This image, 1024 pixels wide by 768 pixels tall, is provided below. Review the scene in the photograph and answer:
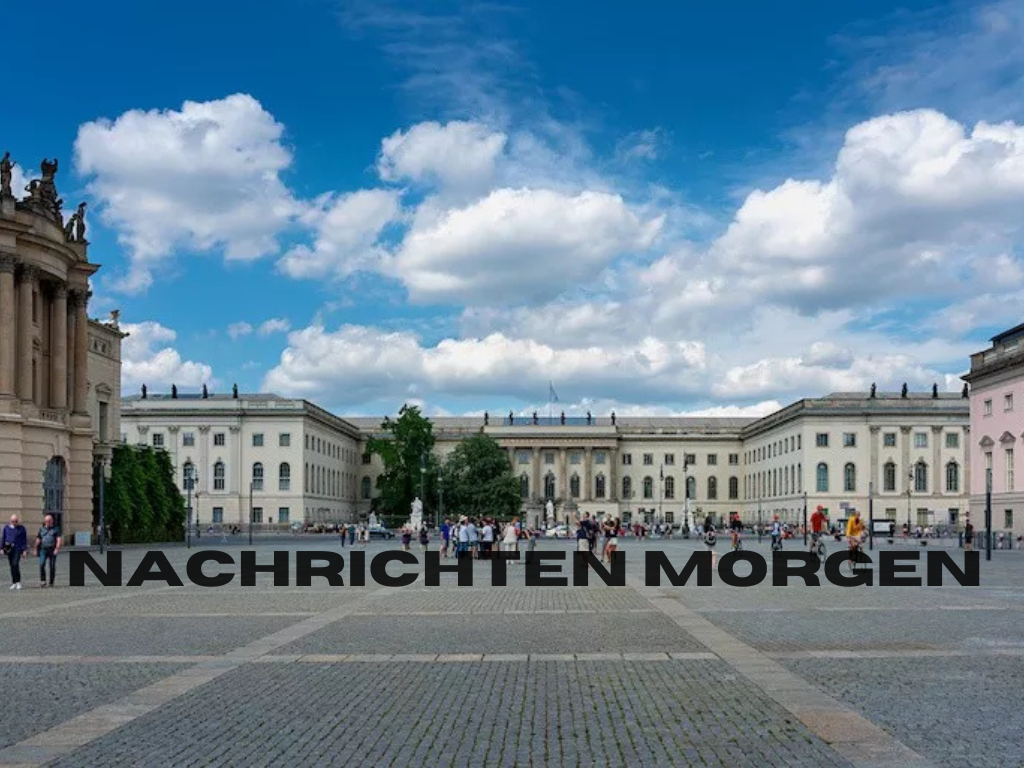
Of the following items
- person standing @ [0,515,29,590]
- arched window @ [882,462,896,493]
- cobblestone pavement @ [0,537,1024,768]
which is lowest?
cobblestone pavement @ [0,537,1024,768]

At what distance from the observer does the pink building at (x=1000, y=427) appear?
91.1 metres

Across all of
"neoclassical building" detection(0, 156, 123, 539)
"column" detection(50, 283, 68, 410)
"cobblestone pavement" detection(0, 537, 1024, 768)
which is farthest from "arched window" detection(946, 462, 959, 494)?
"cobblestone pavement" detection(0, 537, 1024, 768)

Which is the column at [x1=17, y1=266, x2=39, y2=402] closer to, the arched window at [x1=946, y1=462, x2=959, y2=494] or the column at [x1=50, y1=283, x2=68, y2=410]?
the column at [x1=50, y1=283, x2=68, y2=410]

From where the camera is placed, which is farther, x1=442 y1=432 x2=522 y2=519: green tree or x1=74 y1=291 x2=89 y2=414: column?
x1=442 y1=432 x2=522 y2=519: green tree

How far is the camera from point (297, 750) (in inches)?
438

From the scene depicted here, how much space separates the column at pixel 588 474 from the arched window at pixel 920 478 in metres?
52.6

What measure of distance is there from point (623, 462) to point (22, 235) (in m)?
136

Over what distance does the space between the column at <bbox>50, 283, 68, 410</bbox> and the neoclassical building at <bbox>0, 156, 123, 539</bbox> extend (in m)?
0.05

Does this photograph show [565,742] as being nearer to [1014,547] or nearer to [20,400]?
[20,400]

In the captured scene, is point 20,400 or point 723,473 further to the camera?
point 723,473

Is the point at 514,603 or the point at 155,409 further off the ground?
the point at 155,409

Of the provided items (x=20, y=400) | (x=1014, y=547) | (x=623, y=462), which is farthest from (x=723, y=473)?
(x=20, y=400)

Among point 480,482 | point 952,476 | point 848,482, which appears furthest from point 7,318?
point 952,476

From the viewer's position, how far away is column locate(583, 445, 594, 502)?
18812cm
